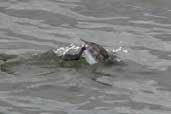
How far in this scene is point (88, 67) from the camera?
317 inches

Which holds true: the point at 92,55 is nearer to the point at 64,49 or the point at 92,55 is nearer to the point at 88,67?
the point at 88,67

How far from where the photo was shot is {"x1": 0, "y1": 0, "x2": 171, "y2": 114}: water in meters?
6.97

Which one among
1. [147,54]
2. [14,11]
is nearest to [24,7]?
[14,11]

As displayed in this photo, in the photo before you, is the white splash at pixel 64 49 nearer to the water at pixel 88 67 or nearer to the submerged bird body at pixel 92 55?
the submerged bird body at pixel 92 55

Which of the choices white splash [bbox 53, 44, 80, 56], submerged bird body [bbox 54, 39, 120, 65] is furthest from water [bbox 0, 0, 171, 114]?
white splash [bbox 53, 44, 80, 56]

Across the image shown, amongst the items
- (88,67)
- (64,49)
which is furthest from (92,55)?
(64,49)

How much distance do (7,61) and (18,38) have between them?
1195 millimetres

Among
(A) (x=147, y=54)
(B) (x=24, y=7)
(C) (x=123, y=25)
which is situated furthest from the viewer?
(B) (x=24, y=7)

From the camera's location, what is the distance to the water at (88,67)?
6.97 metres

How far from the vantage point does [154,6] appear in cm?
1112

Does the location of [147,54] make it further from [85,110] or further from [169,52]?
[85,110]

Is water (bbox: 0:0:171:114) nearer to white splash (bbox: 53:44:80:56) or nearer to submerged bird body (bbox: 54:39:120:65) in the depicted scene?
submerged bird body (bbox: 54:39:120:65)

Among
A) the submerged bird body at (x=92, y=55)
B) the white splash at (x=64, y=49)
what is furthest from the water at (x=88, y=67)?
the white splash at (x=64, y=49)

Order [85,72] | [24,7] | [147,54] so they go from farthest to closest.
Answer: [24,7]
[147,54]
[85,72]
